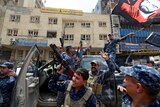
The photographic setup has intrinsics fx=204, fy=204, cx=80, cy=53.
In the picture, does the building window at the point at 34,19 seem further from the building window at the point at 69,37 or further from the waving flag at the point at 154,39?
the waving flag at the point at 154,39

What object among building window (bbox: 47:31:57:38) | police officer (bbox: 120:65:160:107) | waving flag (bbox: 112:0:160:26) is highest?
building window (bbox: 47:31:57:38)

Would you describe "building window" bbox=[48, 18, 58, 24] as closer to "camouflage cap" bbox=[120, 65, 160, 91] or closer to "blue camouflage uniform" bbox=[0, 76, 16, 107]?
"blue camouflage uniform" bbox=[0, 76, 16, 107]

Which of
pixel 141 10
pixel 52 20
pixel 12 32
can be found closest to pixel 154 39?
pixel 141 10

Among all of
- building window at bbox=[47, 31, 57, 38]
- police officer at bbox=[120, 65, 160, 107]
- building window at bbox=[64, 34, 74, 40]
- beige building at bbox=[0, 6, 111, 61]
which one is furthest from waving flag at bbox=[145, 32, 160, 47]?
building window at bbox=[64, 34, 74, 40]

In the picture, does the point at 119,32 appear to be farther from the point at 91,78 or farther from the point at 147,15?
the point at 91,78

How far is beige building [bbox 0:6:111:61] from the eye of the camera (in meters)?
28.1

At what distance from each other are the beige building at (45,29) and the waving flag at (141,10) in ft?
47.4

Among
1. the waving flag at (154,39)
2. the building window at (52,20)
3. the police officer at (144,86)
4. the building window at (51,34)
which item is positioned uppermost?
the building window at (52,20)

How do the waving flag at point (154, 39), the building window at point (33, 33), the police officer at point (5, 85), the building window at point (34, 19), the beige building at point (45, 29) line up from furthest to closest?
the building window at point (34, 19) → the building window at point (33, 33) → the beige building at point (45, 29) → the waving flag at point (154, 39) → the police officer at point (5, 85)

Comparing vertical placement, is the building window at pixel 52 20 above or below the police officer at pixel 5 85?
above

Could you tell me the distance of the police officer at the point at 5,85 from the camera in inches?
125

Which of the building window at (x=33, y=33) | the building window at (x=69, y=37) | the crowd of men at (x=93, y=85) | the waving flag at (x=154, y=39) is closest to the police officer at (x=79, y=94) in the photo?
the crowd of men at (x=93, y=85)

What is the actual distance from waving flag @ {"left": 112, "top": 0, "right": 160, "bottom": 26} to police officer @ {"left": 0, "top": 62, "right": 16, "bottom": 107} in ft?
38.6

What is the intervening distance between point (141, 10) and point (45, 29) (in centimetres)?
1786
